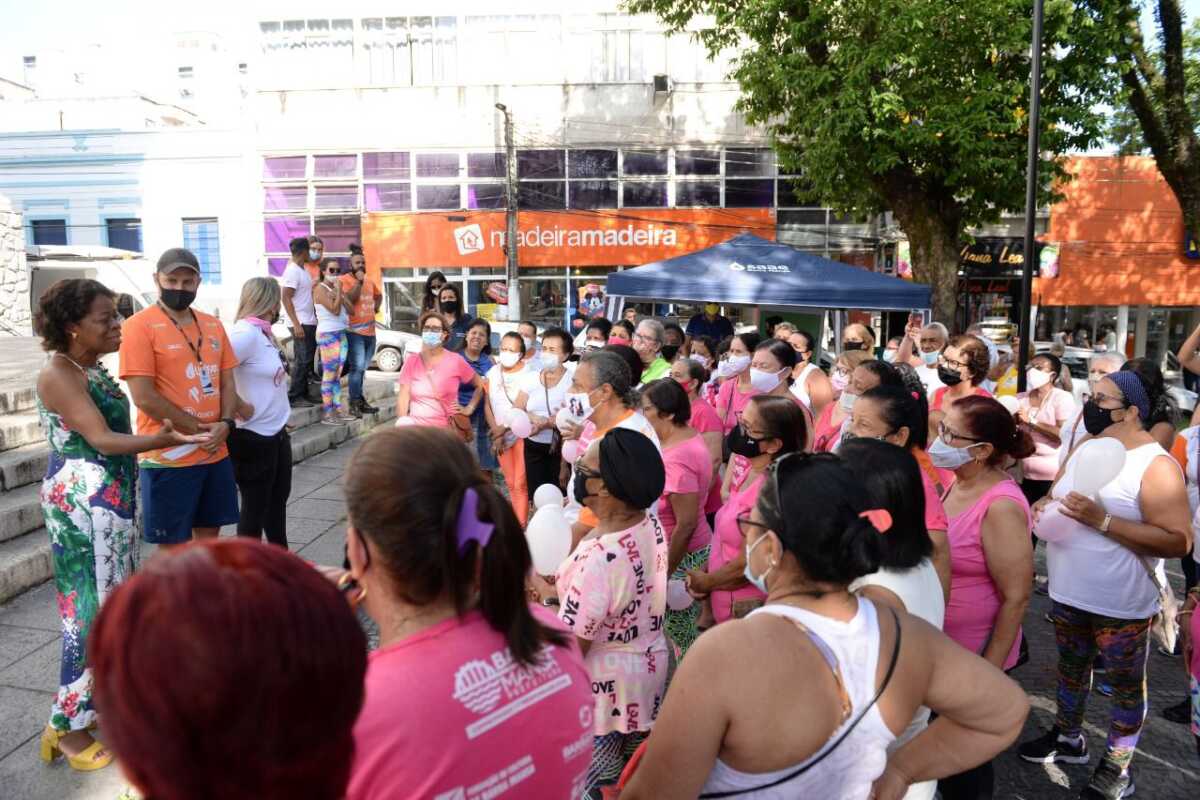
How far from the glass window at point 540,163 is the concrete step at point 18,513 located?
20.0 m

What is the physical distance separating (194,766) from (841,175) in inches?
538

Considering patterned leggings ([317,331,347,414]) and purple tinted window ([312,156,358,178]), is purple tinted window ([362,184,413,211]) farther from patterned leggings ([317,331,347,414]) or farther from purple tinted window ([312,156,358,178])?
patterned leggings ([317,331,347,414])

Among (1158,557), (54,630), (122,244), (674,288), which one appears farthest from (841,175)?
(122,244)

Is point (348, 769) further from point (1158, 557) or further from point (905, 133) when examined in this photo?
point (905, 133)

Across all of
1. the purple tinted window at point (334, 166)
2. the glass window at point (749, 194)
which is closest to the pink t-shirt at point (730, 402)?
the glass window at point (749, 194)

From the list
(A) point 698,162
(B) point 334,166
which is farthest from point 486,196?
(A) point 698,162

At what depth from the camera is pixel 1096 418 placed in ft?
Result: 11.4

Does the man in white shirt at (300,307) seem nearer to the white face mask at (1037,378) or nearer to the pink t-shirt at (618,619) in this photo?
the pink t-shirt at (618,619)

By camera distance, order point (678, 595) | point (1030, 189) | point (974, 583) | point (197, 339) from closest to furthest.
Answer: point (974, 583) < point (678, 595) < point (197, 339) < point (1030, 189)

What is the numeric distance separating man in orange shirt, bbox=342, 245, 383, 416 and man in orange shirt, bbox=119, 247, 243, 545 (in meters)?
4.44

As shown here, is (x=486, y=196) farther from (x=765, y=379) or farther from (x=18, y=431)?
(x=765, y=379)

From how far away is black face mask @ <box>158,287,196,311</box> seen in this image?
3459 millimetres

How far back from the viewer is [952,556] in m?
2.87

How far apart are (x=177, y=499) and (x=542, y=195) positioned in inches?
842
